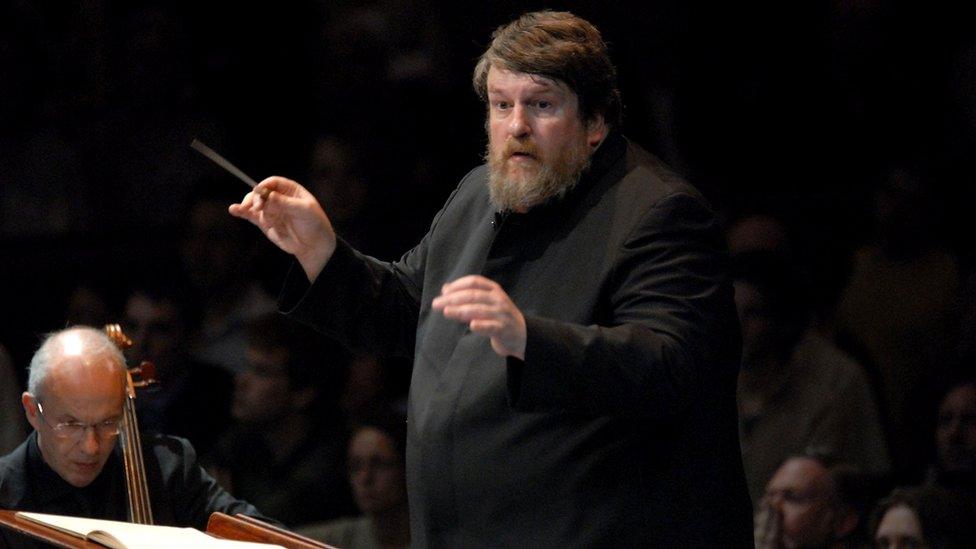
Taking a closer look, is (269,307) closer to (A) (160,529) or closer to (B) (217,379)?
(B) (217,379)

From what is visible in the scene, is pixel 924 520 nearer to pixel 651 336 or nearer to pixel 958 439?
pixel 958 439

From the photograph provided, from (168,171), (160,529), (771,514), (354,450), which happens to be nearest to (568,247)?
(160,529)

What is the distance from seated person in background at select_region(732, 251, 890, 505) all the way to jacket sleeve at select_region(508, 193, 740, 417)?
211cm

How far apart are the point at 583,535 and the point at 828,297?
271 centimetres

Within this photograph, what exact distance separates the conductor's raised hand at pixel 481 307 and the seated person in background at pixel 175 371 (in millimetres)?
2647

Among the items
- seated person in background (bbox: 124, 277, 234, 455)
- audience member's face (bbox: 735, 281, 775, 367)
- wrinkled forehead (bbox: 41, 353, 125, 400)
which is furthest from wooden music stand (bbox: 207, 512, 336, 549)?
audience member's face (bbox: 735, 281, 775, 367)

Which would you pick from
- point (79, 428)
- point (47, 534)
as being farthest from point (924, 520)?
point (47, 534)

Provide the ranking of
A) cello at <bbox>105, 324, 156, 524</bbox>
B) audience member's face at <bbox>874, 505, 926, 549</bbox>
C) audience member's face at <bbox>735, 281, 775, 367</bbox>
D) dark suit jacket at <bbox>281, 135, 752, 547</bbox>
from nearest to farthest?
dark suit jacket at <bbox>281, 135, 752, 547</bbox>, cello at <bbox>105, 324, 156, 524</bbox>, audience member's face at <bbox>874, 505, 926, 549</bbox>, audience member's face at <bbox>735, 281, 775, 367</bbox>

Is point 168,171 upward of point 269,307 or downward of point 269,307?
upward

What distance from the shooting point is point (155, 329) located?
4.73 meters

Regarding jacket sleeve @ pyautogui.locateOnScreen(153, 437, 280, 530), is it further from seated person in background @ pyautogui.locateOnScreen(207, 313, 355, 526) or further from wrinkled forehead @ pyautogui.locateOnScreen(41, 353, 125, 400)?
seated person in background @ pyautogui.locateOnScreen(207, 313, 355, 526)

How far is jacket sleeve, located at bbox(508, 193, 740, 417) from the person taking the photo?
6.73 ft

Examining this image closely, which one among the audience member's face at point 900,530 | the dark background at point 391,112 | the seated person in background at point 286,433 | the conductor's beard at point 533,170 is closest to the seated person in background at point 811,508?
the audience member's face at point 900,530

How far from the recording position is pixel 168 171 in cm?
549
